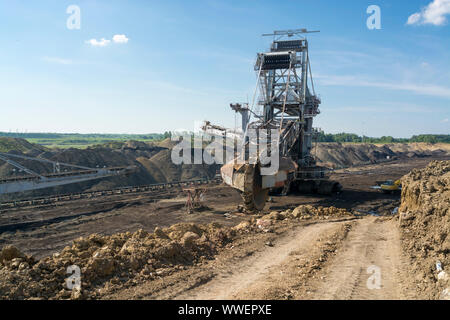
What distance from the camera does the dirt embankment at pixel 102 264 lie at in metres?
5.57

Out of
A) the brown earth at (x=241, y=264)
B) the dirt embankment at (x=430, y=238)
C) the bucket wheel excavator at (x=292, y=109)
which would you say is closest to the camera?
the brown earth at (x=241, y=264)

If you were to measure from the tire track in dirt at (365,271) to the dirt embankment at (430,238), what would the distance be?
0.37m

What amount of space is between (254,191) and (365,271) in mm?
9674

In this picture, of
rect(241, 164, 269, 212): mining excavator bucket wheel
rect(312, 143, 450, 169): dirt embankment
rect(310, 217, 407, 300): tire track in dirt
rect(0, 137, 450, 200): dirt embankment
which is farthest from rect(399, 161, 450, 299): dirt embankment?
rect(312, 143, 450, 169): dirt embankment

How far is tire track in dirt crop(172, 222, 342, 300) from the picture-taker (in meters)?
6.08

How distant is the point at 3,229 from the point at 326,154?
213 ft

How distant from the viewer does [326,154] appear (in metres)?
71.6

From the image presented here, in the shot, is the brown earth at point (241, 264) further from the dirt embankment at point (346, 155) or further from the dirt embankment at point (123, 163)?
the dirt embankment at point (346, 155)

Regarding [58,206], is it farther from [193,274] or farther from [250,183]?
[193,274]

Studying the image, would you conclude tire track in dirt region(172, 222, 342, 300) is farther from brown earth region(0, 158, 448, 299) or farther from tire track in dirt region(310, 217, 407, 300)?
tire track in dirt region(310, 217, 407, 300)

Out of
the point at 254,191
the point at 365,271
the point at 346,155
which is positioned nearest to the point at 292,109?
the point at 254,191

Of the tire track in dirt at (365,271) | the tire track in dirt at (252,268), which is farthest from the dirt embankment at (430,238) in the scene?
the tire track in dirt at (252,268)

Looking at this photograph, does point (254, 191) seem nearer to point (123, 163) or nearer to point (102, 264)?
point (102, 264)
